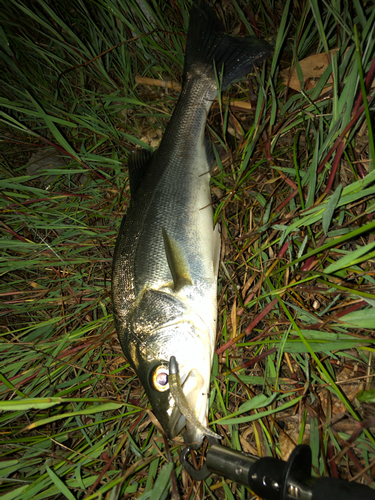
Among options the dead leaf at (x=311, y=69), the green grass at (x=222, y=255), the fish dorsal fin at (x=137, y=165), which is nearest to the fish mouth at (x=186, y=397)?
the green grass at (x=222, y=255)

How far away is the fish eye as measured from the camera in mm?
1777

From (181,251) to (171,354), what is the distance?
738 mm

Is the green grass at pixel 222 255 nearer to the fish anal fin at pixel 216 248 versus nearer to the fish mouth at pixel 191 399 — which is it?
the fish anal fin at pixel 216 248

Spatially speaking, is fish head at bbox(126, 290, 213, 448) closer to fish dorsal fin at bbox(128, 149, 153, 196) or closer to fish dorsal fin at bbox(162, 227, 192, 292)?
fish dorsal fin at bbox(162, 227, 192, 292)

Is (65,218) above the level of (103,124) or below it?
below

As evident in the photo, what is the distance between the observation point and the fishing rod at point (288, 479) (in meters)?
1.10

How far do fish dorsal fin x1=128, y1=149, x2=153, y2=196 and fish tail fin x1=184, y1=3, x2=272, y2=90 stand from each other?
758 millimetres

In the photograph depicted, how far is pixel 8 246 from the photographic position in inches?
108

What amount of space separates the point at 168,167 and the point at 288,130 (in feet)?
3.39

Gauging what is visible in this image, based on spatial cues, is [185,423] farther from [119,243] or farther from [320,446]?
[119,243]

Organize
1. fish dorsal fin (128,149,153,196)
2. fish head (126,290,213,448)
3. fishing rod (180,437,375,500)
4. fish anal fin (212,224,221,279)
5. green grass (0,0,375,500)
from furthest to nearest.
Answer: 1. fish dorsal fin (128,149,153,196)
2. fish anal fin (212,224,221,279)
3. fish head (126,290,213,448)
4. green grass (0,0,375,500)
5. fishing rod (180,437,375,500)

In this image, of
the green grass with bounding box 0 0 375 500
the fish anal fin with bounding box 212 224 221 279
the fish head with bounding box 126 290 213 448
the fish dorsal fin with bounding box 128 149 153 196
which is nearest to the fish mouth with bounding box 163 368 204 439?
the fish head with bounding box 126 290 213 448

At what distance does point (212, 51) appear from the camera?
2381 millimetres

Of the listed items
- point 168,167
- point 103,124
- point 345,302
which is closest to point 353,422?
point 345,302
